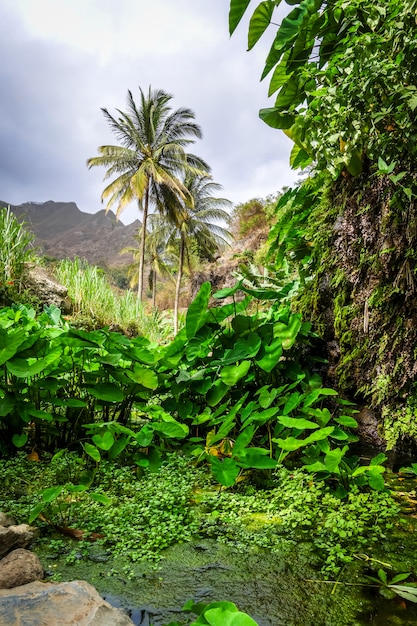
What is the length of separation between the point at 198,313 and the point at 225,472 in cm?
88

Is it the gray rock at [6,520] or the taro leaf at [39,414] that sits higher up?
the taro leaf at [39,414]

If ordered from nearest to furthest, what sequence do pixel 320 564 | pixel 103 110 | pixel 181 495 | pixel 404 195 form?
pixel 320 564, pixel 181 495, pixel 404 195, pixel 103 110

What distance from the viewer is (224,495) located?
1631 mm

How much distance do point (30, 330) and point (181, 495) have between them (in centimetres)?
120

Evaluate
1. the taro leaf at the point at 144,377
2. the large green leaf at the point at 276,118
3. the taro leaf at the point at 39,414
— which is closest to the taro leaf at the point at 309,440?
the taro leaf at the point at 144,377

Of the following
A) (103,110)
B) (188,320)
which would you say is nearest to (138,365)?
(188,320)

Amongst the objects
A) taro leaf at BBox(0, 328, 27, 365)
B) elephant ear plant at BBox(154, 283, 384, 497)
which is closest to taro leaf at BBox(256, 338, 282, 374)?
elephant ear plant at BBox(154, 283, 384, 497)

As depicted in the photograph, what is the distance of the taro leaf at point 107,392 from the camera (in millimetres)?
1848

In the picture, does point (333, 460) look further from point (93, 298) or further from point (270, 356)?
point (93, 298)

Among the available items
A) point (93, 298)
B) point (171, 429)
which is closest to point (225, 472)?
point (171, 429)

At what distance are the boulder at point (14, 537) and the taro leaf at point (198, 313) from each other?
1.14 metres

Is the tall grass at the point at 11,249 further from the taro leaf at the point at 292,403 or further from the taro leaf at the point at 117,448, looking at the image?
the taro leaf at the point at 292,403

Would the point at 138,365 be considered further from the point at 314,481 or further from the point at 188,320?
the point at 314,481

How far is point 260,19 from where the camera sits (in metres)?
1.92
